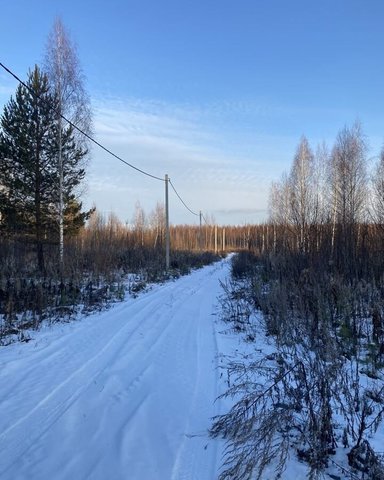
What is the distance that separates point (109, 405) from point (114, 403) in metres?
0.07

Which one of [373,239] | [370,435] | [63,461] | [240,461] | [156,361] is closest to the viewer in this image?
[240,461]

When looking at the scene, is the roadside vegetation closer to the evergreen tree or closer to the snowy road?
the snowy road

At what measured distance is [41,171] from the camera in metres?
18.5

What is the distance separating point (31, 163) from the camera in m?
18.1

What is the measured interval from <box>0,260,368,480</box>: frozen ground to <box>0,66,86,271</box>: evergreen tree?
483 inches

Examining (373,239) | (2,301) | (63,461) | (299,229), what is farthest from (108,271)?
(63,461)

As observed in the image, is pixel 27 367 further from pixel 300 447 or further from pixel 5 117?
pixel 5 117

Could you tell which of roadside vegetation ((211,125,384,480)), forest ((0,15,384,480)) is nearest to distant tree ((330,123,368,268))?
forest ((0,15,384,480))

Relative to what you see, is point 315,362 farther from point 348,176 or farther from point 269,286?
point 348,176

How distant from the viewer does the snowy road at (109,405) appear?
2955 mm

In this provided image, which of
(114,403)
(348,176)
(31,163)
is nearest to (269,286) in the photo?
(114,403)

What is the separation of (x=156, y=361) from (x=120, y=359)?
53 centimetres

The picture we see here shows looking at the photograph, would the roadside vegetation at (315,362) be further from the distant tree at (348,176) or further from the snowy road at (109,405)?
the distant tree at (348,176)

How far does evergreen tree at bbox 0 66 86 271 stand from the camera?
59.5 ft
